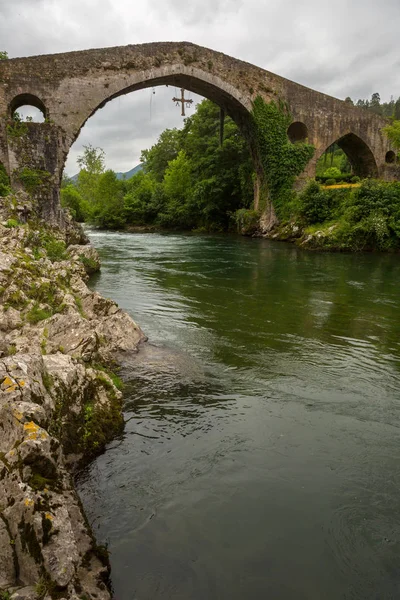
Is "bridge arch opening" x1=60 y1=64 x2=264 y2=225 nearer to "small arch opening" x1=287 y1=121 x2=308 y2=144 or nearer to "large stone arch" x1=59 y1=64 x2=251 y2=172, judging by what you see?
"large stone arch" x1=59 y1=64 x2=251 y2=172

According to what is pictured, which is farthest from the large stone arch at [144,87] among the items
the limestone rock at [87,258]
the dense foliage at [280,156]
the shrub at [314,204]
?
the limestone rock at [87,258]

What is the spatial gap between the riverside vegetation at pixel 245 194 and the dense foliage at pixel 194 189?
0.09 m

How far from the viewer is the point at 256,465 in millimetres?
4465

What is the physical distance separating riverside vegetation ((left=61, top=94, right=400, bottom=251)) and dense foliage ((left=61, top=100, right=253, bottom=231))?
0.09 metres

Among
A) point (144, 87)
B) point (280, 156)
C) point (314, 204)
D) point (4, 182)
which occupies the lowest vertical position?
point (314, 204)

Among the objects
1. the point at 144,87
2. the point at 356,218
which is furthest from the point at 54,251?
the point at 356,218

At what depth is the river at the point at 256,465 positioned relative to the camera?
3.19m

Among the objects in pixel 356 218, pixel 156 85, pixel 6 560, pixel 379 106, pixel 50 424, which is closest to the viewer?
pixel 6 560

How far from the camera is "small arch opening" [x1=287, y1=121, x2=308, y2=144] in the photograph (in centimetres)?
3080

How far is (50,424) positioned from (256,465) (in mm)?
2070

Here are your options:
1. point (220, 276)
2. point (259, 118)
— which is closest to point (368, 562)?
point (220, 276)

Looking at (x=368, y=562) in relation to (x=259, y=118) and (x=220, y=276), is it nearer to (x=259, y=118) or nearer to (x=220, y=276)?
(x=220, y=276)

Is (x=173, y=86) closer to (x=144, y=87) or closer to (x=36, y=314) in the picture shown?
(x=144, y=87)

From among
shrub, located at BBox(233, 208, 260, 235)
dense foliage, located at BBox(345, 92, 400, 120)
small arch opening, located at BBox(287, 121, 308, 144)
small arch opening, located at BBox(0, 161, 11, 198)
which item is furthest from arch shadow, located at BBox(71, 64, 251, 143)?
dense foliage, located at BBox(345, 92, 400, 120)
